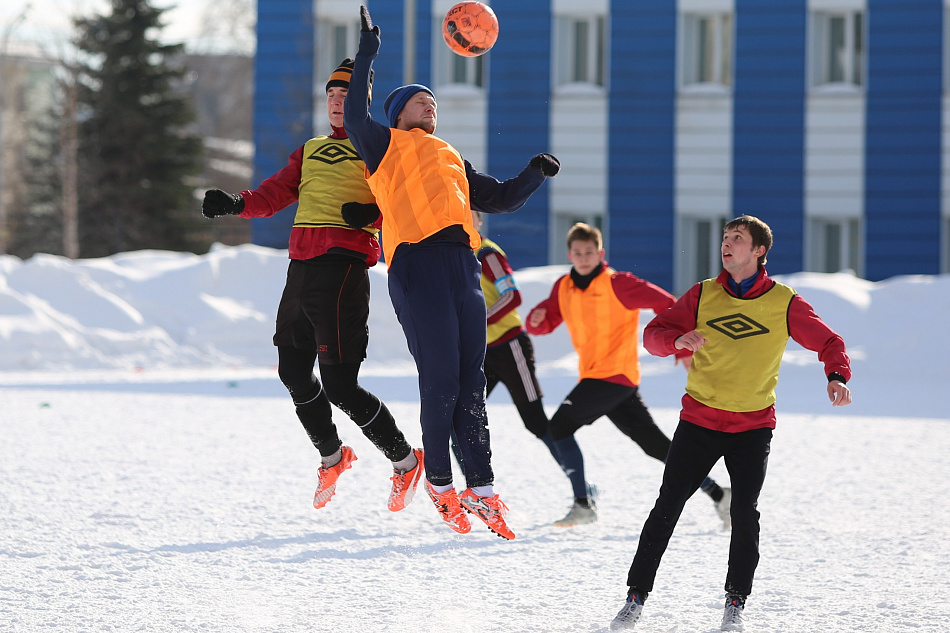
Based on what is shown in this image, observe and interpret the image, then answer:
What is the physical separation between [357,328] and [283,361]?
0.43 meters

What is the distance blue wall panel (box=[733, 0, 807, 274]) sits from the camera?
21.2 meters

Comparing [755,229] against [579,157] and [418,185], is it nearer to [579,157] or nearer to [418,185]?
[418,185]

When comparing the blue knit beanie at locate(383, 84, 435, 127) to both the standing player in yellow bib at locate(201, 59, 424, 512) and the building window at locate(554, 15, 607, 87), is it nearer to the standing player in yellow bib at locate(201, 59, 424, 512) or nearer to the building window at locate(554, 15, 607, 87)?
the standing player in yellow bib at locate(201, 59, 424, 512)

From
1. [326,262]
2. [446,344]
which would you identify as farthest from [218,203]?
[446,344]

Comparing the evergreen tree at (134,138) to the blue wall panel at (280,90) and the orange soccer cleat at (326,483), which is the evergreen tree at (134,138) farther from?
the orange soccer cleat at (326,483)

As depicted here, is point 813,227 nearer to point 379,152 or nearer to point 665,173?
point 665,173

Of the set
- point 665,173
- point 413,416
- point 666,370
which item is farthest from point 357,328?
point 665,173

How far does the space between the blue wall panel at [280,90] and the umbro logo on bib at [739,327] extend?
19.4 meters

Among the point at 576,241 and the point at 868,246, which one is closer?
the point at 576,241

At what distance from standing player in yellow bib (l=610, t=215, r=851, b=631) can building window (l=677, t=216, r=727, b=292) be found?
17336mm

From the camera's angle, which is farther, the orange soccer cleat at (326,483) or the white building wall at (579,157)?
the white building wall at (579,157)

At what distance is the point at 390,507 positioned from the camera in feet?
18.3

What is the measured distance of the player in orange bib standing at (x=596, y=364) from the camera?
20.6 ft

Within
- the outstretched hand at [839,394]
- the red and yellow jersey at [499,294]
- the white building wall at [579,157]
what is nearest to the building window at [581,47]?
the white building wall at [579,157]
